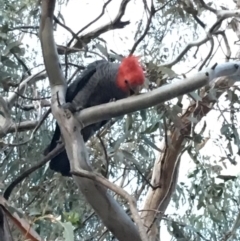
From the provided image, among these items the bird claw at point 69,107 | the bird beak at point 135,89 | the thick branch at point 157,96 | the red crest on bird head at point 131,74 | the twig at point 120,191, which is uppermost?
the red crest on bird head at point 131,74

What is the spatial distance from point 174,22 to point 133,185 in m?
0.63

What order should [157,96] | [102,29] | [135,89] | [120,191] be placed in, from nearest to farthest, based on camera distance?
[120,191]
[157,96]
[135,89]
[102,29]

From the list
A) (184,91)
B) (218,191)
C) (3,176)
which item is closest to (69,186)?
(3,176)

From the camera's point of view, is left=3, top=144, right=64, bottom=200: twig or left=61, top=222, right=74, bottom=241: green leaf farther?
left=3, top=144, right=64, bottom=200: twig

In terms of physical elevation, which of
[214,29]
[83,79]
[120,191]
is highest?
[83,79]

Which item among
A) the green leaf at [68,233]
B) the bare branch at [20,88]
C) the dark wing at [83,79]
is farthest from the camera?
the bare branch at [20,88]

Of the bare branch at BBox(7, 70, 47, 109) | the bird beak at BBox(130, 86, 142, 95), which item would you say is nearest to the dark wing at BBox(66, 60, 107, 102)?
the bare branch at BBox(7, 70, 47, 109)

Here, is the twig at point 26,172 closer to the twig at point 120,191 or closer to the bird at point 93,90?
the bird at point 93,90

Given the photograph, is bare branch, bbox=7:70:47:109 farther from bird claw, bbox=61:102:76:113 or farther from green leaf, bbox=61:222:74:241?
green leaf, bbox=61:222:74:241

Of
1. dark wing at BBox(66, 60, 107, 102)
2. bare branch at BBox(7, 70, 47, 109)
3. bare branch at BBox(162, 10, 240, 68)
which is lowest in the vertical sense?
bare branch at BBox(162, 10, 240, 68)

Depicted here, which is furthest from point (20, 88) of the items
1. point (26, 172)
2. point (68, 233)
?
point (68, 233)

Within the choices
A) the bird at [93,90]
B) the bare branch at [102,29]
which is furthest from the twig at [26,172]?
the bare branch at [102,29]

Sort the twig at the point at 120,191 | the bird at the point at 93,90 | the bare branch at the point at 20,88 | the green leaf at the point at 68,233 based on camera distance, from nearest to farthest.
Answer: the twig at the point at 120,191, the green leaf at the point at 68,233, the bird at the point at 93,90, the bare branch at the point at 20,88

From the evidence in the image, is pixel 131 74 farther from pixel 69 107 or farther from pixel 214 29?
pixel 214 29
